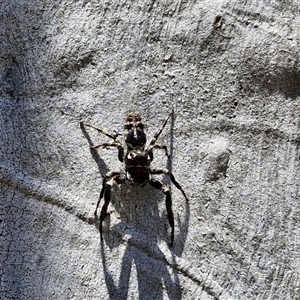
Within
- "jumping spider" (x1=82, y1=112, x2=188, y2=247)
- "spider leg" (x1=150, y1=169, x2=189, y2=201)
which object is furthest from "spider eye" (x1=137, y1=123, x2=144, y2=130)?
"spider leg" (x1=150, y1=169, x2=189, y2=201)

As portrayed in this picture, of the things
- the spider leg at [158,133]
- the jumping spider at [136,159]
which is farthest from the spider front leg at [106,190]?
the spider leg at [158,133]

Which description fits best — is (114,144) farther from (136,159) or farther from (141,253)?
(141,253)

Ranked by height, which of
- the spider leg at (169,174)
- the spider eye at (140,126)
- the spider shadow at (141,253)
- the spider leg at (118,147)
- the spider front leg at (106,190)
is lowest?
the spider shadow at (141,253)

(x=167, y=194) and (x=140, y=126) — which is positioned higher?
(x=140, y=126)

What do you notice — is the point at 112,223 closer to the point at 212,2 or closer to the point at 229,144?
the point at 229,144

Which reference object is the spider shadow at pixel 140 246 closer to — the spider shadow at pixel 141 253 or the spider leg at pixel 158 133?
the spider shadow at pixel 141 253

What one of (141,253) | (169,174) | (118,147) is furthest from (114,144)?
(141,253)
